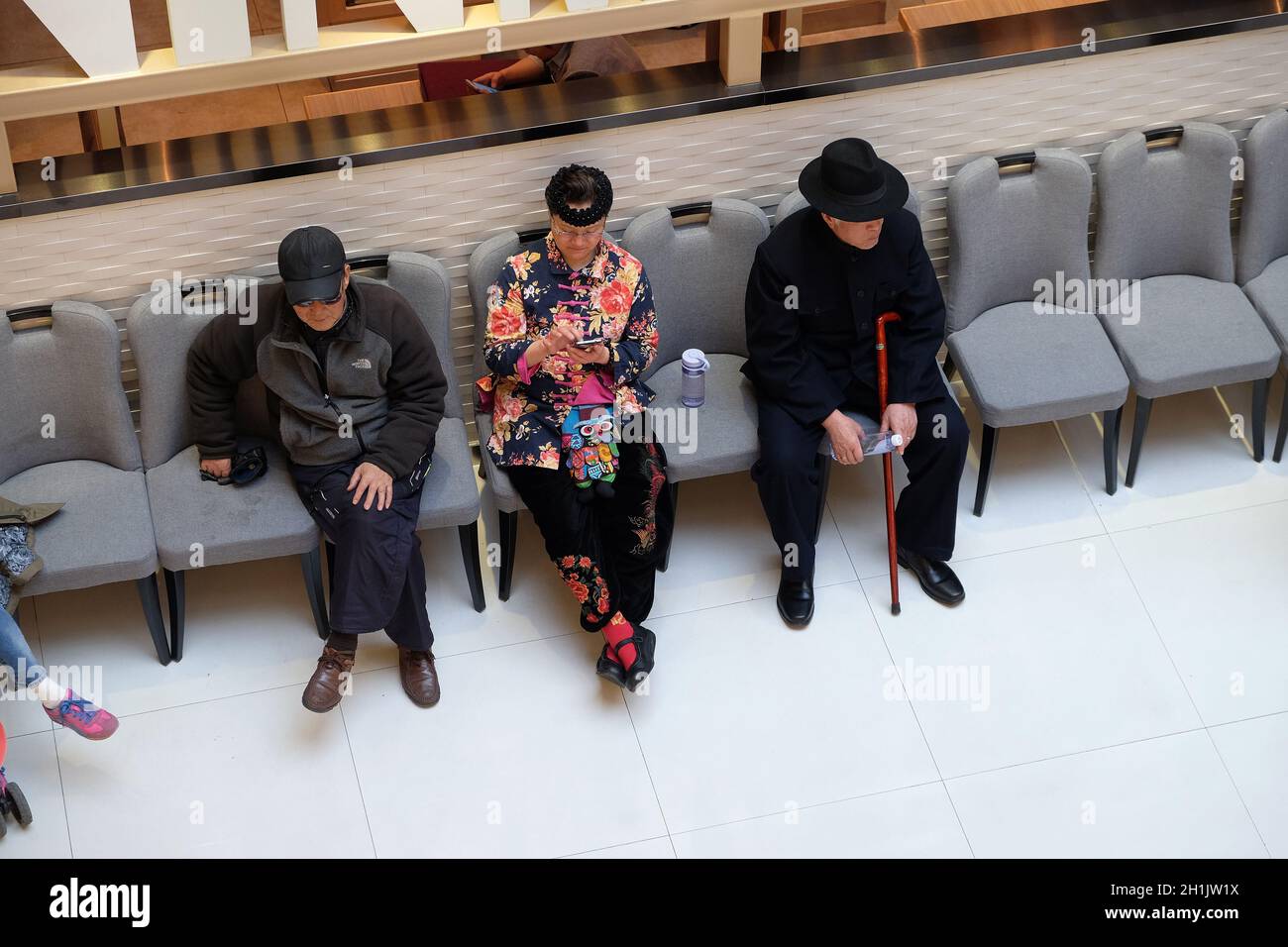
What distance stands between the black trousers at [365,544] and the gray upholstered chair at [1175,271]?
90.6 inches

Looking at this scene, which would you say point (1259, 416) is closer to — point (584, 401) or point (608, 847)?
point (584, 401)

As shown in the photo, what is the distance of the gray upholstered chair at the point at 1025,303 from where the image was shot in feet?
14.8

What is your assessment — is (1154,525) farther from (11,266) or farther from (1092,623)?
(11,266)

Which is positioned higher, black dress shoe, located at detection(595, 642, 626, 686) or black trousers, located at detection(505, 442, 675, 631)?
black trousers, located at detection(505, 442, 675, 631)

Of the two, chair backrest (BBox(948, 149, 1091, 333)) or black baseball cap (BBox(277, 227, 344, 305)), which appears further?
chair backrest (BBox(948, 149, 1091, 333))

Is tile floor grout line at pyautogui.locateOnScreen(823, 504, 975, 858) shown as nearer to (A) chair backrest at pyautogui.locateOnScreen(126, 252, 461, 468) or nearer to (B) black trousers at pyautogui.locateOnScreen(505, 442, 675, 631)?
(B) black trousers at pyautogui.locateOnScreen(505, 442, 675, 631)

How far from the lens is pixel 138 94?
13.1 feet

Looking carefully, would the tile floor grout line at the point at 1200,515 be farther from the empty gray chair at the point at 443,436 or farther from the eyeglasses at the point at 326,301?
the eyeglasses at the point at 326,301

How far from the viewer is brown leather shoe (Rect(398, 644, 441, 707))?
4262 mm

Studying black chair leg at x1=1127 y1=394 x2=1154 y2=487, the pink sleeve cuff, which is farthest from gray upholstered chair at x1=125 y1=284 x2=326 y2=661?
black chair leg at x1=1127 y1=394 x2=1154 y2=487

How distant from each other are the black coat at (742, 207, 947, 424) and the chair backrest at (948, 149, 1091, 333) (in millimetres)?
329

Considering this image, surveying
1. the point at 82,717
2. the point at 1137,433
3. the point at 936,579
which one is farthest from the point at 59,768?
the point at 1137,433

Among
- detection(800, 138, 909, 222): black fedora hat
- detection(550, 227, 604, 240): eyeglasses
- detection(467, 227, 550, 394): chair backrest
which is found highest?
detection(800, 138, 909, 222): black fedora hat

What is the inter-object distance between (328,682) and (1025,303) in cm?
250
